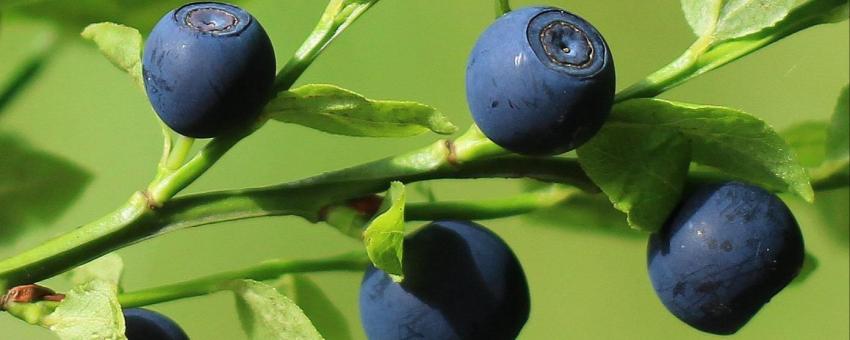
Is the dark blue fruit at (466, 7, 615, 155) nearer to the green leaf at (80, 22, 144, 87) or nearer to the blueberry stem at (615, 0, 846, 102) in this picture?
the blueberry stem at (615, 0, 846, 102)

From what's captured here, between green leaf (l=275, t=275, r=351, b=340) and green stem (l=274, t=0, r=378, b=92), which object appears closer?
green stem (l=274, t=0, r=378, b=92)

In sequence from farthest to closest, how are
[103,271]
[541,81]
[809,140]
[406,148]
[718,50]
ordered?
1. [406,148]
2. [809,140]
3. [103,271]
4. [718,50]
5. [541,81]

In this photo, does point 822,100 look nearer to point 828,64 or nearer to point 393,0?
point 828,64

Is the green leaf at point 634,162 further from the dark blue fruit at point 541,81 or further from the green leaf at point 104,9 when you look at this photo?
the green leaf at point 104,9

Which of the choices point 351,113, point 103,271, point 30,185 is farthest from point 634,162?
point 30,185

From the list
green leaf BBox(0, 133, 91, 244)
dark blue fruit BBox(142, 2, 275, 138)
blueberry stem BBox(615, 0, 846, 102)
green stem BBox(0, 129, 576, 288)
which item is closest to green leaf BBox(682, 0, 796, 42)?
blueberry stem BBox(615, 0, 846, 102)

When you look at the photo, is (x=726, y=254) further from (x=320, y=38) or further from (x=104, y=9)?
(x=104, y=9)

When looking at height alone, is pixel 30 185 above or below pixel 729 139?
below
